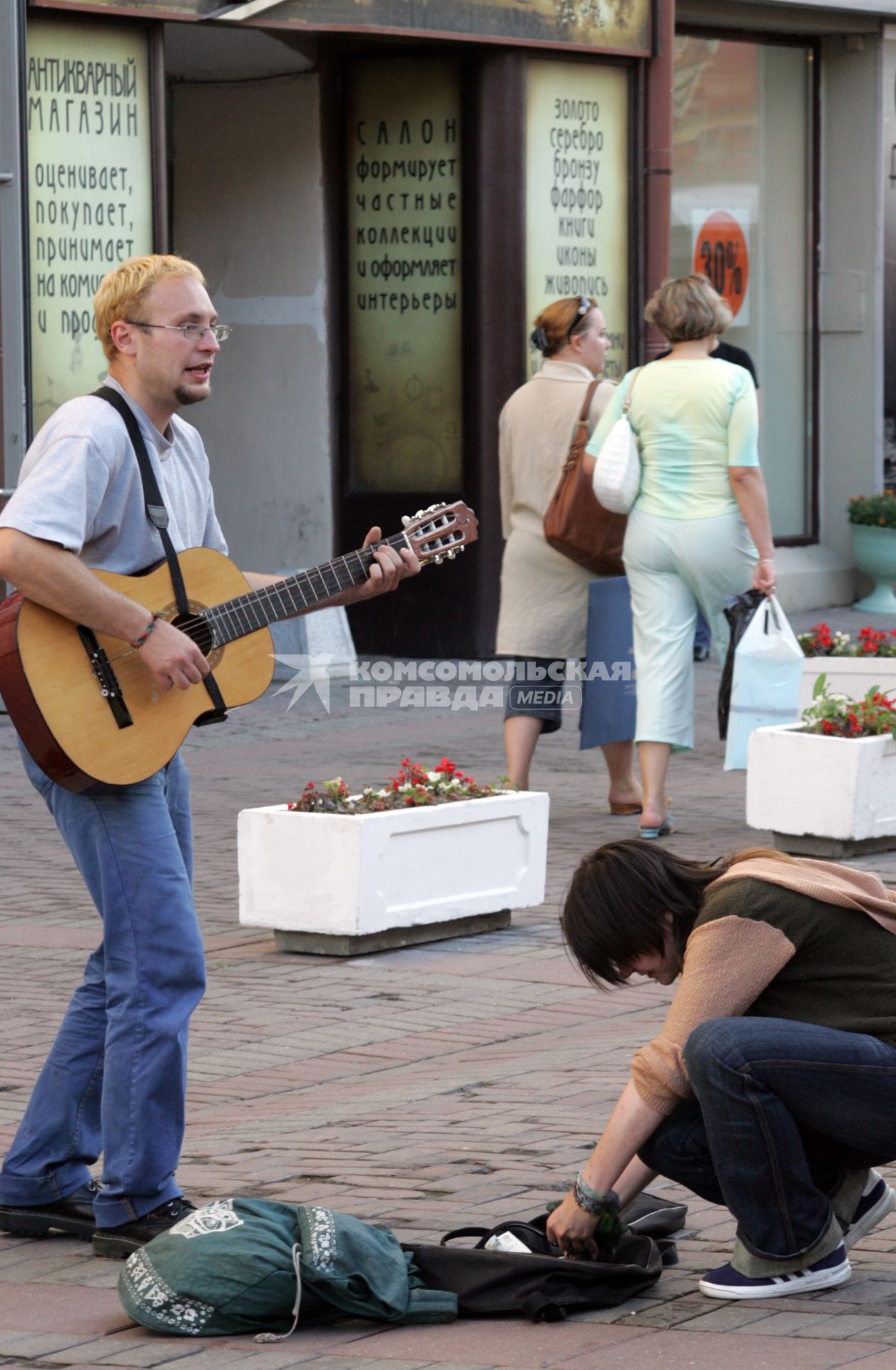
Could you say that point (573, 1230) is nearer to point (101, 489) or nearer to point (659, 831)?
point (101, 489)

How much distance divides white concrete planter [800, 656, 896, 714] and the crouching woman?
224 inches

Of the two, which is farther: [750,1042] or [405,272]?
[405,272]

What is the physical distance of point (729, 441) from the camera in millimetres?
8500

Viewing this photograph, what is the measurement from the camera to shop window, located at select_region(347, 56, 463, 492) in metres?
13.7

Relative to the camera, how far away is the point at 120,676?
4277 mm

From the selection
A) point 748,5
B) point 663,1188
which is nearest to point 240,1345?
point 663,1188

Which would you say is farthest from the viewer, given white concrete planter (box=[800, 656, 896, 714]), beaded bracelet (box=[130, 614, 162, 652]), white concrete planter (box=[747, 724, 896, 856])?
white concrete planter (box=[800, 656, 896, 714])

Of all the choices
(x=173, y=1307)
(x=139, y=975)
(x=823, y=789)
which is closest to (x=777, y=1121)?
(x=173, y=1307)

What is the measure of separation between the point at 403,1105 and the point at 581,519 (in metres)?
3.88

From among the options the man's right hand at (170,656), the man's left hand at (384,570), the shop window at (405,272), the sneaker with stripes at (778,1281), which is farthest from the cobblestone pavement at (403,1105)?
the shop window at (405,272)

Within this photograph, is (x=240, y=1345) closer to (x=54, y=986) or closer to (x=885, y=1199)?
(x=885, y=1199)

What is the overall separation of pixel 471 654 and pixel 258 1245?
10142 millimetres

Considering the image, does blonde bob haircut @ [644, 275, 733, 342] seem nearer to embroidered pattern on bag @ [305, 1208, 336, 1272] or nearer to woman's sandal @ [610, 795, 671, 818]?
woman's sandal @ [610, 795, 671, 818]

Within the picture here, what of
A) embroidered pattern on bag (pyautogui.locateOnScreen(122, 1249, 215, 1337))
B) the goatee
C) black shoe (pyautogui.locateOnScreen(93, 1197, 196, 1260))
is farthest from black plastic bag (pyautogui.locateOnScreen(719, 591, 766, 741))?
embroidered pattern on bag (pyautogui.locateOnScreen(122, 1249, 215, 1337))
